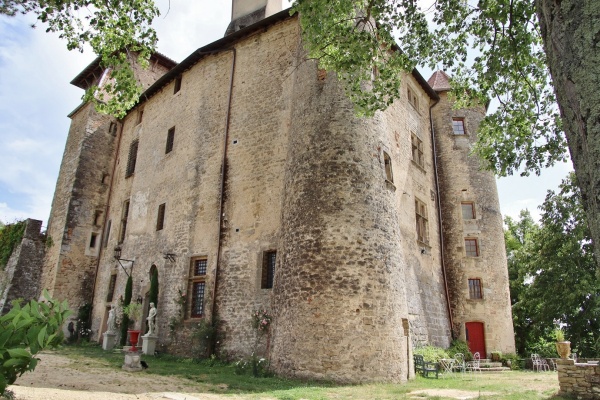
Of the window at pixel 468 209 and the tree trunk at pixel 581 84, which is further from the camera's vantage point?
the window at pixel 468 209

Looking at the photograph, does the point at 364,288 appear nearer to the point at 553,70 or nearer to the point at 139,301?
the point at 553,70

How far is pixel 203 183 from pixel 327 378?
8.73 metres

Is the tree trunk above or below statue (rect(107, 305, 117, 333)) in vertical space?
above

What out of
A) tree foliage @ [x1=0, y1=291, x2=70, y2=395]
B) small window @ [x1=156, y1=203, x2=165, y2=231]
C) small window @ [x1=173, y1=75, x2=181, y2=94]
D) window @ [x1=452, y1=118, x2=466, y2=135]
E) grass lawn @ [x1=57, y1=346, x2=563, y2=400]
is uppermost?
small window @ [x1=173, y1=75, x2=181, y2=94]

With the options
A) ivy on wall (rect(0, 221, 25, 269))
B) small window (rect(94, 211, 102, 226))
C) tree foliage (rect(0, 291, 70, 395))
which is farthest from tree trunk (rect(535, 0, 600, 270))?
ivy on wall (rect(0, 221, 25, 269))

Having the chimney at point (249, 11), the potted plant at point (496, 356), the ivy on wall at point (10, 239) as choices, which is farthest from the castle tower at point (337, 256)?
the ivy on wall at point (10, 239)

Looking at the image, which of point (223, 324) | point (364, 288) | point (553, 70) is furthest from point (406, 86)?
point (553, 70)

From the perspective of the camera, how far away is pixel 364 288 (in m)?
9.95

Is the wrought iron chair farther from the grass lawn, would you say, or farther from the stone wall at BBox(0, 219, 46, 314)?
the stone wall at BBox(0, 219, 46, 314)

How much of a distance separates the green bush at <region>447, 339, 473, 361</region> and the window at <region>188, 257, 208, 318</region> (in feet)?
29.0

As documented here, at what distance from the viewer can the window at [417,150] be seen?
17.3 m

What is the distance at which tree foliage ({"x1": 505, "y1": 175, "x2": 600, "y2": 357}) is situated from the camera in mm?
19391

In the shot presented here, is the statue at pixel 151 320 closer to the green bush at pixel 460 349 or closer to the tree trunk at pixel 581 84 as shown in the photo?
the green bush at pixel 460 349

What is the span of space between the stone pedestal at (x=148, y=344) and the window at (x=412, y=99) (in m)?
13.4
